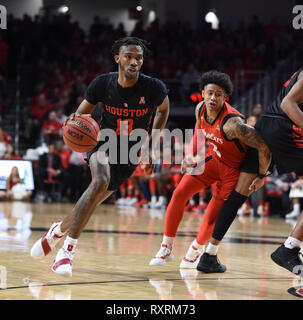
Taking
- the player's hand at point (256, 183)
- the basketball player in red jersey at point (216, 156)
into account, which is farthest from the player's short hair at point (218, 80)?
the player's hand at point (256, 183)

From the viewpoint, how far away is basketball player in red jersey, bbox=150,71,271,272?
15.2 ft

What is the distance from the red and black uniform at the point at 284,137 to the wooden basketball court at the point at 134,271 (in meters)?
0.85

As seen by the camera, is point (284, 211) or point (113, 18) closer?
point (284, 211)

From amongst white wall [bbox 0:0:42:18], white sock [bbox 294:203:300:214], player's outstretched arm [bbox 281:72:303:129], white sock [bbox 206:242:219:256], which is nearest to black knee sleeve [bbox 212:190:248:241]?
white sock [bbox 206:242:219:256]

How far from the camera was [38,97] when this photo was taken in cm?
1622

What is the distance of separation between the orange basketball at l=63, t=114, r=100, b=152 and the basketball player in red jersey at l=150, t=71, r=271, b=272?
2.71 feet

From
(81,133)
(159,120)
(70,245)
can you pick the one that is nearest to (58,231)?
(70,245)

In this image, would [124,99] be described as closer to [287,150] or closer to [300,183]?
[287,150]

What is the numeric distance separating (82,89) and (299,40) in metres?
5.96

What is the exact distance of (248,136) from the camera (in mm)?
4535

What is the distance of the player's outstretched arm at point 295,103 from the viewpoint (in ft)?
13.3

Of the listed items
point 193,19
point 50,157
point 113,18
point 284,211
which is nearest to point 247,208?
point 284,211

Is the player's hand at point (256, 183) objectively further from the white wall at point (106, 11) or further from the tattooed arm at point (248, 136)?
the white wall at point (106, 11)

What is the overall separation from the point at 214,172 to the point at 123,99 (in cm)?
95
